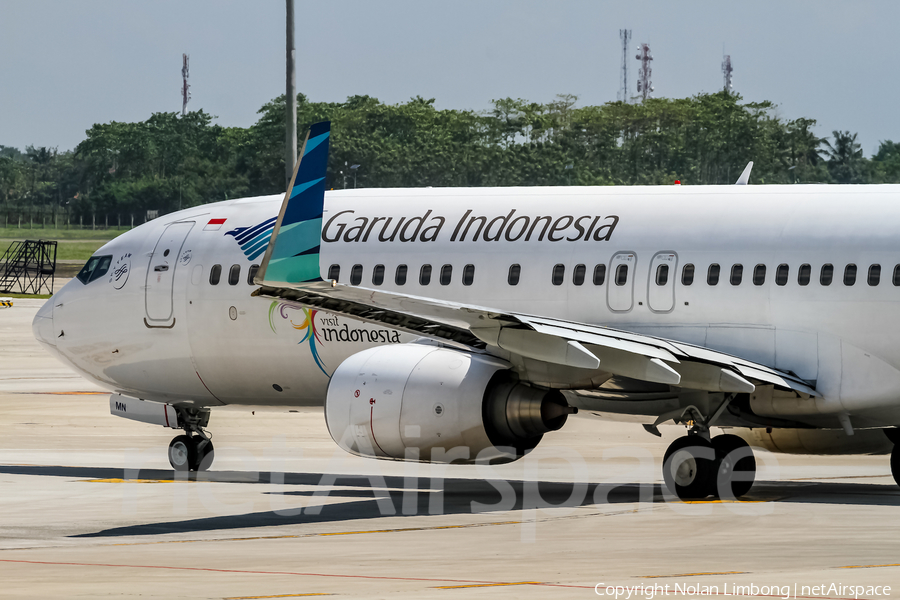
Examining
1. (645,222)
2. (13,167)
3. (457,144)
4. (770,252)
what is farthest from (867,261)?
(13,167)

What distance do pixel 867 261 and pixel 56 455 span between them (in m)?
13.4

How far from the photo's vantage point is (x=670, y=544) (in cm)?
1363

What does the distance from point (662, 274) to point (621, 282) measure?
515 millimetres

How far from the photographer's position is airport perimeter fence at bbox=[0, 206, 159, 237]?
141 m

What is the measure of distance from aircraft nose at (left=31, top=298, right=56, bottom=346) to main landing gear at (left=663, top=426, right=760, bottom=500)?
967 cm

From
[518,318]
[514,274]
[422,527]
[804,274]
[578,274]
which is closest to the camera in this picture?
[518,318]

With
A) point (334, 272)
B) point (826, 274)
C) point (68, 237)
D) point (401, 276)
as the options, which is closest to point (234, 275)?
point (334, 272)

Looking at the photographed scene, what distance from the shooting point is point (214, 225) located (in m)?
21.4

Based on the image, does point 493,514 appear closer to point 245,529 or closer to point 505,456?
point 505,456

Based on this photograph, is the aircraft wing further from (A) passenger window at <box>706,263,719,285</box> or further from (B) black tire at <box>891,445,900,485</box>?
(B) black tire at <box>891,445,900,485</box>

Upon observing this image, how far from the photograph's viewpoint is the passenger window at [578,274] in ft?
61.0

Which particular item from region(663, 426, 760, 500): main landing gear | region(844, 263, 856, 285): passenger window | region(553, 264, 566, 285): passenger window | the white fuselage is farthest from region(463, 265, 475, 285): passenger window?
region(844, 263, 856, 285): passenger window

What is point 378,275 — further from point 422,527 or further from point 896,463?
point 896,463

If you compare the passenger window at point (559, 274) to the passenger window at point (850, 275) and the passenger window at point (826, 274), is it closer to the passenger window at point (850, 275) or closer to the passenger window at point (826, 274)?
the passenger window at point (826, 274)
